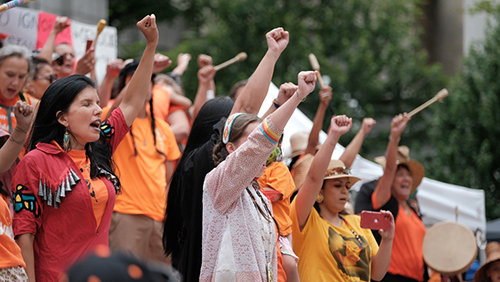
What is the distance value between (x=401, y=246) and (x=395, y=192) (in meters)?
0.54

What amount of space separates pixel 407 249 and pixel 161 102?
2745mm

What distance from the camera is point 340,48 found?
1677 centimetres

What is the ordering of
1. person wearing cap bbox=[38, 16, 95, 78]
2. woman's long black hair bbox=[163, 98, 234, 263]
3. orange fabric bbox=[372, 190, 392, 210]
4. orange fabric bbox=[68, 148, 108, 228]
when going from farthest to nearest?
1. orange fabric bbox=[372, 190, 392, 210]
2. person wearing cap bbox=[38, 16, 95, 78]
3. woman's long black hair bbox=[163, 98, 234, 263]
4. orange fabric bbox=[68, 148, 108, 228]

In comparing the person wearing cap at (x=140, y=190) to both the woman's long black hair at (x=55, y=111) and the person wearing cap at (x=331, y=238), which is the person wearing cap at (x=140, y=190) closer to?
the person wearing cap at (x=331, y=238)

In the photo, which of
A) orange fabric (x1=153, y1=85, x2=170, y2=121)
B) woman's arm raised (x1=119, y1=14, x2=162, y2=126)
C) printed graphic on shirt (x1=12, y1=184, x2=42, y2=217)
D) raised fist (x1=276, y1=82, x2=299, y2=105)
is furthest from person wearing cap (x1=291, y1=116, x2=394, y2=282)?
orange fabric (x1=153, y1=85, x2=170, y2=121)

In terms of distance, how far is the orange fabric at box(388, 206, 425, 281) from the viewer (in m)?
5.84

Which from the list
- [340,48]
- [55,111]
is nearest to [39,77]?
[55,111]

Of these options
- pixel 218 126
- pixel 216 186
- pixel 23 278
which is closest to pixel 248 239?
pixel 216 186

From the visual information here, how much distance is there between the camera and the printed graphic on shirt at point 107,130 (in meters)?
3.58

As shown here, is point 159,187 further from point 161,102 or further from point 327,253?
point 327,253

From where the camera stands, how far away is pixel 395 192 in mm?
6109

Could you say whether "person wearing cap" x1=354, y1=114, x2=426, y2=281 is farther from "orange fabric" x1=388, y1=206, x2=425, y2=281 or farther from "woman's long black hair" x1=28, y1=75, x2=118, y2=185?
"woman's long black hair" x1=28, y1=75, x2=118, y2=185

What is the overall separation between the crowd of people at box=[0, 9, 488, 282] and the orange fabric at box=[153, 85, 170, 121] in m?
0.52

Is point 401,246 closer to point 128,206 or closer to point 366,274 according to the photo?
point 366,274
